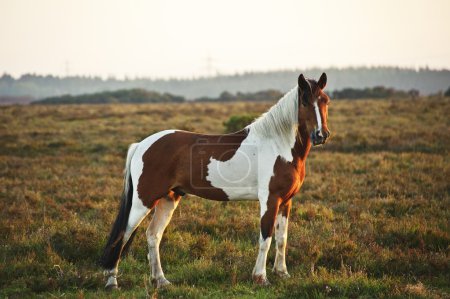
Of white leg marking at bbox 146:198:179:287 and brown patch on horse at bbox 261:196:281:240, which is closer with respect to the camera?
brown patch on horse at bbox 261:196:281:240

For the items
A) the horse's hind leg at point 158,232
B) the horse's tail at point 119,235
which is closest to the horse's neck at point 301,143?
the horse's hind leg at point 158,232

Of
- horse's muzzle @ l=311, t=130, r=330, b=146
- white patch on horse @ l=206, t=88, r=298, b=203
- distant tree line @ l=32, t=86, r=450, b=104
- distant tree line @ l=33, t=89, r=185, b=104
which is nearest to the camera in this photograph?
horse's muzzle @ l=311, t=130, r=330, b=146

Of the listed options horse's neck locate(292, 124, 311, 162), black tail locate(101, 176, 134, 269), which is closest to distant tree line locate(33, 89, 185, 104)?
black tail locate(101, 176, 134, 269)

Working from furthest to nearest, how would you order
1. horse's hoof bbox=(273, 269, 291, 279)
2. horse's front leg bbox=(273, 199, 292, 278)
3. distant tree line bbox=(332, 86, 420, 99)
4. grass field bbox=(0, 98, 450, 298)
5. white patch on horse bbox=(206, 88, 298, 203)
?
distant tree line bbox=(332, 86, 420, 99) → horse's front leg bbox=(273, 199, 292, 278) → horse's hoof bbox=(273, 269, 291, 279) → white patch on horse bbox=(206, 88, 298, 203) → grass field bbox=(0, 98, 450, 298)

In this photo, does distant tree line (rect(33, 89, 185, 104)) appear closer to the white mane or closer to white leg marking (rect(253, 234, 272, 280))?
the white mane

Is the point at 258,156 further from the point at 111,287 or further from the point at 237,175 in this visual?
the point at 111,287

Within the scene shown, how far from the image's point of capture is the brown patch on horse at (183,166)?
215 inches

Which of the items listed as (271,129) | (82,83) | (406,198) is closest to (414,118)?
(406,198)

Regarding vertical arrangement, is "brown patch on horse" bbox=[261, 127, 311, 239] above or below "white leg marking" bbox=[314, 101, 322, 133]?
below

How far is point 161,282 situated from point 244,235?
2.24 meters

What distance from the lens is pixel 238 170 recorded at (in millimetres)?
5391

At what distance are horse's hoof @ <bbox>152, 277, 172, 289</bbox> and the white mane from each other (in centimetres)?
225

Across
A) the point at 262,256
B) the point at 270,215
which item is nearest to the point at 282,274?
the point at 262,256

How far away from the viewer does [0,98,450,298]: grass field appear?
17.0 ft
